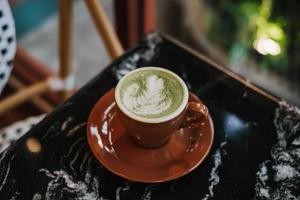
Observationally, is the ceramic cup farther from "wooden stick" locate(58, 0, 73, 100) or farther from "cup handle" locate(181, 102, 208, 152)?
"wooden stick" locate(58, 0, 73, 100)

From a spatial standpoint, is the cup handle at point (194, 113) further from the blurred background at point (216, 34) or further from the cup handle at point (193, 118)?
the blurred background at point (216, 34)

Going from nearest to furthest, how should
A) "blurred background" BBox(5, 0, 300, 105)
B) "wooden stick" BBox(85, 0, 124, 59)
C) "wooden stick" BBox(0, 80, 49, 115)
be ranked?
"wooden stick" BBox(85, 0, 124, 59)
"wooden stick" BBox(0, 80, 49, 115)
"blurred background" BBox(5, 0, 300, 105)

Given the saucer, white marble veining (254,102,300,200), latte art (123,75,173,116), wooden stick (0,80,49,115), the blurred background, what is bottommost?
the blurred background

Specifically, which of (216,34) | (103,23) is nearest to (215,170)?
(103,23)

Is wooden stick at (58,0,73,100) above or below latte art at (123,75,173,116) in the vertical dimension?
below

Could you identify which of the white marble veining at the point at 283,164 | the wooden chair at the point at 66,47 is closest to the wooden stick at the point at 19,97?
the wooden chair at the point at 66,47

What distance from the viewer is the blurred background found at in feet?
4.04

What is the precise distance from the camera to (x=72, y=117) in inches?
23.2

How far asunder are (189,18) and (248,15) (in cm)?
18

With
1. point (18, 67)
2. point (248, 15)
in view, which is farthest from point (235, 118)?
point (18, 67)

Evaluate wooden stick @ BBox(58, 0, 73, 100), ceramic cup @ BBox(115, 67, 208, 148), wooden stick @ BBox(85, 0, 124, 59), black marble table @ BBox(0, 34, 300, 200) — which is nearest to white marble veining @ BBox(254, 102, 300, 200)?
black marble table @ BBox(0, 34, 300, 200)

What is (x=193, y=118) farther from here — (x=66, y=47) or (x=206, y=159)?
(x=66, y=47)

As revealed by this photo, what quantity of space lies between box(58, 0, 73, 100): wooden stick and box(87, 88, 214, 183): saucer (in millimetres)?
283

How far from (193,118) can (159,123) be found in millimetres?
58
